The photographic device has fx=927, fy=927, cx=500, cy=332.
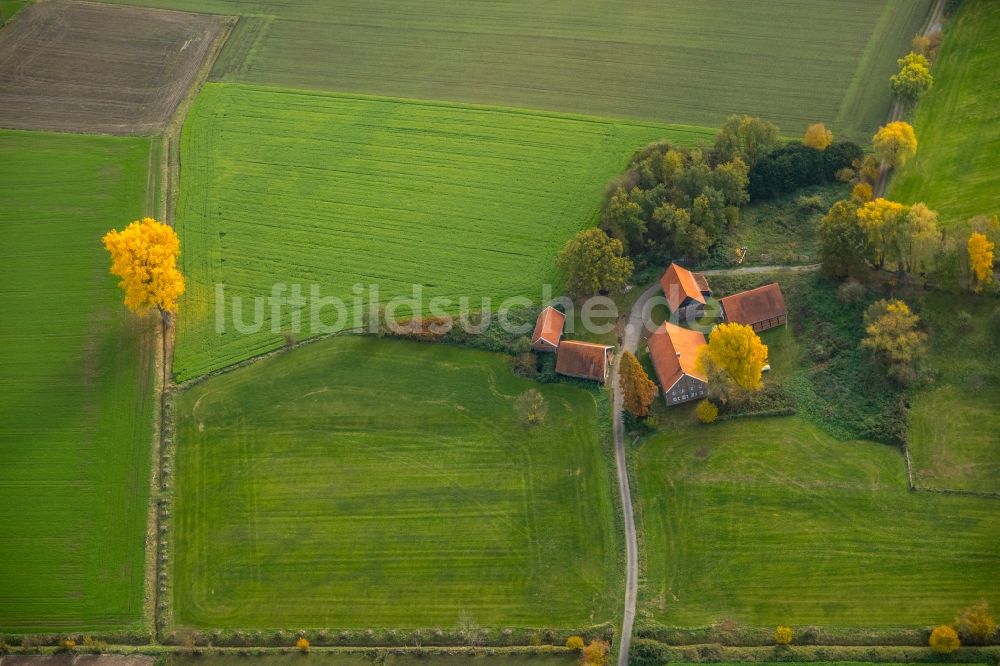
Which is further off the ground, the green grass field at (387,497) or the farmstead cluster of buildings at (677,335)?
the farmstead cluster of buildings at (677,335)

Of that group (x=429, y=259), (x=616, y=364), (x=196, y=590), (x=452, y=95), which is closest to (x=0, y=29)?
(x=452, y=95)

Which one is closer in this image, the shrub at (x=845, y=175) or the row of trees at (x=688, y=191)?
the row of trees at (x=688, y=191)

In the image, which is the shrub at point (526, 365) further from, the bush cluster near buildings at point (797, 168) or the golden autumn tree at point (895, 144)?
the golden autumn tree at point (895, 144)

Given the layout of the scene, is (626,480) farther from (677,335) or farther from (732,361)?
(677,335)

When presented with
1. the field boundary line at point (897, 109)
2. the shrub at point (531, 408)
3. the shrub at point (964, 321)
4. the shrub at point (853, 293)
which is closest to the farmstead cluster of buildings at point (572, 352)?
the shrub at point (531, 408)

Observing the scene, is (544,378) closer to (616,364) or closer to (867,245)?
(616,364)

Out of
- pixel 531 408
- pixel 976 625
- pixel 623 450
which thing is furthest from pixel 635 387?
pixel 976 625

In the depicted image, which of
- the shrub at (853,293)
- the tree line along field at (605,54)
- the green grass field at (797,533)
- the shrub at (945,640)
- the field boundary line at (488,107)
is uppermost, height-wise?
the tree line along field at (605,54)
